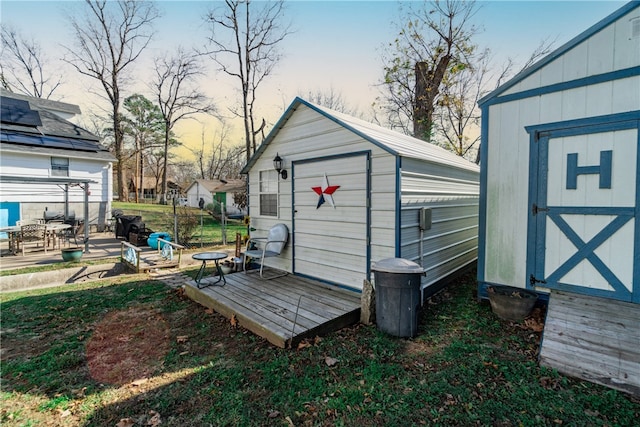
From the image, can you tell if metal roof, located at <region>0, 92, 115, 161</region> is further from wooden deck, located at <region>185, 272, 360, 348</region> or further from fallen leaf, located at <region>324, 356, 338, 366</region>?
fallen leaf, located at <region>324, 356, 338, 366</region>

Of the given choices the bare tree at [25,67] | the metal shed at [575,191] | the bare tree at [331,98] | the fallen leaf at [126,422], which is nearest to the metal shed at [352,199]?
the metal shed at [575,191]

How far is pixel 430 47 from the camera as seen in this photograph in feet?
47.7

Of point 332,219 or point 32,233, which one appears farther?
point 32,233

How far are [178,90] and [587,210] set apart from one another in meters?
26.9

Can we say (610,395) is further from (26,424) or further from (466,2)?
(466,2)

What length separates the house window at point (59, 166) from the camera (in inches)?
487

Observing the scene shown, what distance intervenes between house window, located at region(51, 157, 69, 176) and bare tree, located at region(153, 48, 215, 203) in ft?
38.7

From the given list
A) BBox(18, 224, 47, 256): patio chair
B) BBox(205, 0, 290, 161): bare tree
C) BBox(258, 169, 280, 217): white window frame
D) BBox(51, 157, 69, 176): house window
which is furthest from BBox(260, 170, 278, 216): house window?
BBox(205, 0, 290, 161): bare tree

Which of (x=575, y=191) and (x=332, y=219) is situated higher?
(x=575, y=191)

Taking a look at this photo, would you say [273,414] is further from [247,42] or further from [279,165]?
[247,42]

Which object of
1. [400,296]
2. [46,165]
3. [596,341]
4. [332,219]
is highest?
[46,165]

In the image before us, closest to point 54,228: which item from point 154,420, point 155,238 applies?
point 155,238

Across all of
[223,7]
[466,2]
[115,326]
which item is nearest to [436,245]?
[115,326]

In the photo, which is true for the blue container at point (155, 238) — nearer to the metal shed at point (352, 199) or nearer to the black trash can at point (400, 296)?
the metal shed at point (352, 199)
